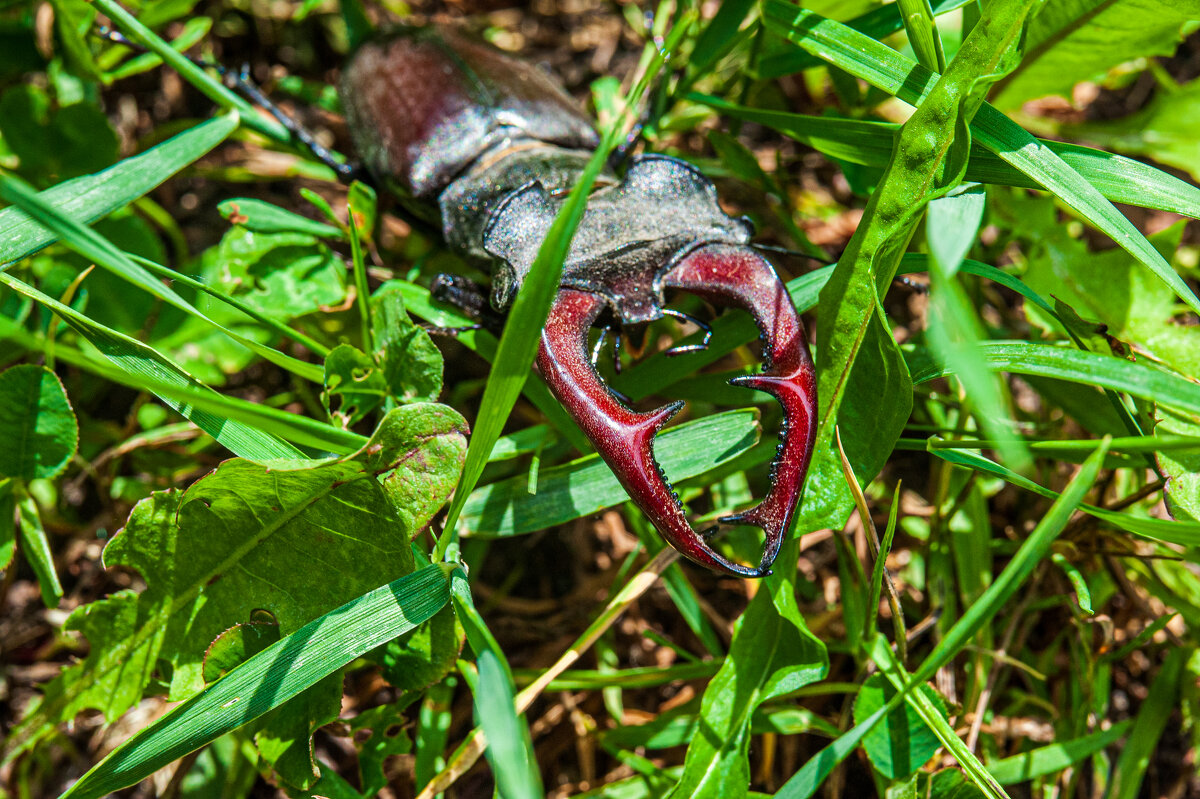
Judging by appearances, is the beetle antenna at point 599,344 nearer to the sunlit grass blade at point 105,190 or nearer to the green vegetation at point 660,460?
the green vegetation at point 660,460

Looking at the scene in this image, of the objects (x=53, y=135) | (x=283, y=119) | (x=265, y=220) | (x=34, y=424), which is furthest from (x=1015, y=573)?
(x=53, y=135)

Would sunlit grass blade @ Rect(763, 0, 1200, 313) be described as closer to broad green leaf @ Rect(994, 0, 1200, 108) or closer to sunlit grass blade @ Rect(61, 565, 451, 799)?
broad green leaf @ Rect(994, 0, 1200, 108)

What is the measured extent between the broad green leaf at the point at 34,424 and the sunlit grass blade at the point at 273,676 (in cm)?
65

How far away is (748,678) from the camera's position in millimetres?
1579

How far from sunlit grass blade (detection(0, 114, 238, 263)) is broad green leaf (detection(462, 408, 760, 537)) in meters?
0.99

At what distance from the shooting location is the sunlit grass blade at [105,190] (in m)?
1.59

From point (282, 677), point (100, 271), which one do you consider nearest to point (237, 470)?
point (282, 677)

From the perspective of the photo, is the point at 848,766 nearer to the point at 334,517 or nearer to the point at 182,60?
the point at 334,517

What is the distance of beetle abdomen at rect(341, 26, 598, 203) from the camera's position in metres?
2.12

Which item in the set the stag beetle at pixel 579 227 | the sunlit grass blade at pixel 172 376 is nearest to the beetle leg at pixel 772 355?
the stag beetle at pixel 579 227

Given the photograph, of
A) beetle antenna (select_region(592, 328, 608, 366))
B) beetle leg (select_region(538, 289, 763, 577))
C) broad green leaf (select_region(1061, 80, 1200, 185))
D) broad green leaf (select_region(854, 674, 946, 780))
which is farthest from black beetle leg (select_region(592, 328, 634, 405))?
broad green leaf (select_region(1061, 80, 1200, 185))

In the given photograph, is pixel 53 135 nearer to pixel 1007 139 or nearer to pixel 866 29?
pixel 866 29

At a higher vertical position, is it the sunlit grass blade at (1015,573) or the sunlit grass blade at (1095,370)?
the sunlit grass blade at (1095,370)

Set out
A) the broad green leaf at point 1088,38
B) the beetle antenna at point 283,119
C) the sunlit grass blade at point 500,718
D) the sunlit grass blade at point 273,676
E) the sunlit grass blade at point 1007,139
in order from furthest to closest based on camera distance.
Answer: the beetle antenna at point 283,119 → the broad green leaf at point 1088,38 → the sunlit grass blade at point 1007,139 → the sunlit grass blade at point 273,676 → the sunlit grass blade at point 500,718
